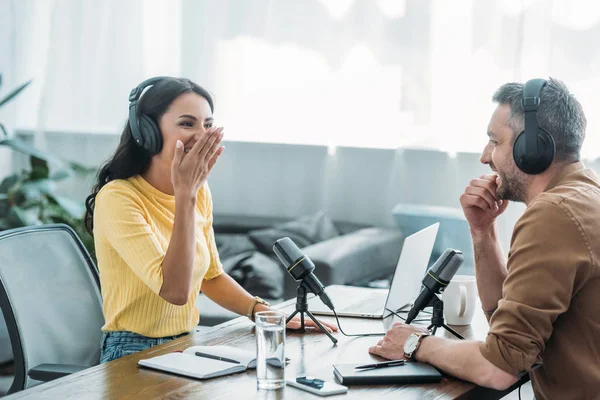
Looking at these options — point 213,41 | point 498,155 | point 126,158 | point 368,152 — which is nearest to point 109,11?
point 213,41

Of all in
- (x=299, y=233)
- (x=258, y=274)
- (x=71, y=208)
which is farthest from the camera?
(x=71, y=208)

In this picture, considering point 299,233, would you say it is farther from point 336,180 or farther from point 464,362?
point 464,362

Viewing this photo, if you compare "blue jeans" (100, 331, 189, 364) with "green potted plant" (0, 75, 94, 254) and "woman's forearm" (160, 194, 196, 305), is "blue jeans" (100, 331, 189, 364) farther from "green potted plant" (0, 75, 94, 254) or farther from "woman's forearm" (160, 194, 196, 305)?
"green potted plant" (0, 75, 94, 254)

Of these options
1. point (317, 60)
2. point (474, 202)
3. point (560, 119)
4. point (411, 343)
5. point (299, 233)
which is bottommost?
point (299, 233)

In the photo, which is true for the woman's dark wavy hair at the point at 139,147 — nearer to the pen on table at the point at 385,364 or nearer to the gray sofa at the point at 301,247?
the pen on table at the point at 385,364

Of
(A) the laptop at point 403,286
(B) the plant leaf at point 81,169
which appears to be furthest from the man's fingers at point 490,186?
(B) the plant leaf at point 81,169

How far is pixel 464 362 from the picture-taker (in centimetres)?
150

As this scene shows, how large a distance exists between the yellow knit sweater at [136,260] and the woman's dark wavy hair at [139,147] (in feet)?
0.14

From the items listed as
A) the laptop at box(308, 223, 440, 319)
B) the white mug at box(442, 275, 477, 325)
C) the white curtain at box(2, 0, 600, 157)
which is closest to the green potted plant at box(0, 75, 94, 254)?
the white curtain at box(2, 0, 600, 157)

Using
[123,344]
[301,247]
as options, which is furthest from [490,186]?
[301,247]

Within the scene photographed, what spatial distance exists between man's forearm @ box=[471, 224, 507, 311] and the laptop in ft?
0.43

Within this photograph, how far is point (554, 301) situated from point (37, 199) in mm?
3344

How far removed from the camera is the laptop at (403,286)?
6.29 ft

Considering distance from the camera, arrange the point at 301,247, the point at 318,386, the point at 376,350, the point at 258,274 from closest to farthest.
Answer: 1. the point at 318,386
2. the point at 376,350
3. the point at 258,274
4. the point at 301,247
